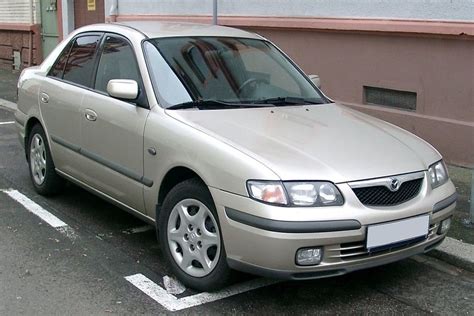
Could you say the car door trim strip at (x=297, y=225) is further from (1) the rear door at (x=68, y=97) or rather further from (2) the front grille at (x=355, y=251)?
(1) the rear door at (x=68, y=97)

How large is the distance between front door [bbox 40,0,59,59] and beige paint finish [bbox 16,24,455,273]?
1074cm

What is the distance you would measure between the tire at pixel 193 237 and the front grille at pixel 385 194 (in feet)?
2.74

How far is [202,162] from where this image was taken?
3.76m

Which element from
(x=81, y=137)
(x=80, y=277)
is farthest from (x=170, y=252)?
(x=81, y=137)

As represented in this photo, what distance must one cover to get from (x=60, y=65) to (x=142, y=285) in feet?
8.02

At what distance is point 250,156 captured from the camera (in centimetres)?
357

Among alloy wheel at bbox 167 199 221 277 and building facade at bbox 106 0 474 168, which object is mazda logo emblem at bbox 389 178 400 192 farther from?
building facade at bbox 106 0 474 168

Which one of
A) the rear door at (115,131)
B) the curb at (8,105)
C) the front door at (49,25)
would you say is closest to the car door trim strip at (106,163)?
the rear door at (115,131)

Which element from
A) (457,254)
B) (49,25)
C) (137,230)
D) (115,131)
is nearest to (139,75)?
(115,131)

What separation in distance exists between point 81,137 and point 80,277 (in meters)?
1.26

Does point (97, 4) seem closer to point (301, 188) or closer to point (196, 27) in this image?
point (196, 27)

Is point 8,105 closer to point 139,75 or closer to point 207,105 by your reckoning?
point 139,75

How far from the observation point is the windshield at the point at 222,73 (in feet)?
14.6

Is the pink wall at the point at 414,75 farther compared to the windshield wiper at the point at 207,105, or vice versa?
the pink wall at the point at 414,75
